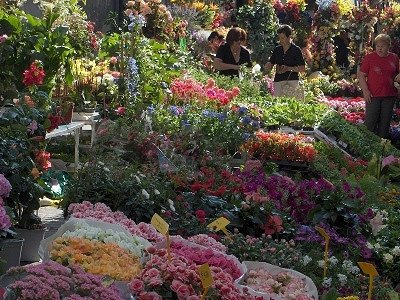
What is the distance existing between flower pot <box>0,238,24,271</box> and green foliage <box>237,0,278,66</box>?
14530 millimetres

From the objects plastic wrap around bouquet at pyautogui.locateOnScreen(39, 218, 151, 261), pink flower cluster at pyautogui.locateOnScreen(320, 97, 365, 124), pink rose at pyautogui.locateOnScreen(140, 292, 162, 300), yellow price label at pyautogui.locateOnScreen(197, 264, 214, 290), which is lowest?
pink flower cluster at pyautogui.locateOnScreen(320, 97, 365, 124)

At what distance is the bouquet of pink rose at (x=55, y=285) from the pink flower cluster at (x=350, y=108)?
1004cm

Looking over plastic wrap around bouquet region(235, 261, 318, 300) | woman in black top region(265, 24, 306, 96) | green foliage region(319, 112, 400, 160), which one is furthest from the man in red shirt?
plastic wrap around bouquet region(235, 261, 318, 300)

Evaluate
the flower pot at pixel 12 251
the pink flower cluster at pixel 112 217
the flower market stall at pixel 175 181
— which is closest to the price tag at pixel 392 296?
the flower market stall at pixel 175 181

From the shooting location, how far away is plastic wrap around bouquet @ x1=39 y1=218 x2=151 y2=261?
4.78 meters

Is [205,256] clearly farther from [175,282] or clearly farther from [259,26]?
[259,26]

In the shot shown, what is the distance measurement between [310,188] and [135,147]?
5.17ft

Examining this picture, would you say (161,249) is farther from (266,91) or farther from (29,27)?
(266,91)

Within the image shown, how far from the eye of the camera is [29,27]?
10258 millimetres

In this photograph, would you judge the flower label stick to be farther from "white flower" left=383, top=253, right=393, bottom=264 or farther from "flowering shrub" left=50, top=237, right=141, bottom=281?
"white flower" left=383, top=253, right=393, bottom=264

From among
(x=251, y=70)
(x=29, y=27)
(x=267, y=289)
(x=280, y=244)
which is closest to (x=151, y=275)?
(x=267, y=289)

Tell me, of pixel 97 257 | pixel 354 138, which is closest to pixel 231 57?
pixel 354 138

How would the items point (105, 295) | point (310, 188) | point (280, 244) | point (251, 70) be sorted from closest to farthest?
1. point (105, 295)
2. point (280, 244)
3. point (310, 188)
4. point (251, 70)

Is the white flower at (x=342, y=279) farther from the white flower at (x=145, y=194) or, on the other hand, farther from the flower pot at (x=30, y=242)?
the flower pot at (x=30, y=242)
